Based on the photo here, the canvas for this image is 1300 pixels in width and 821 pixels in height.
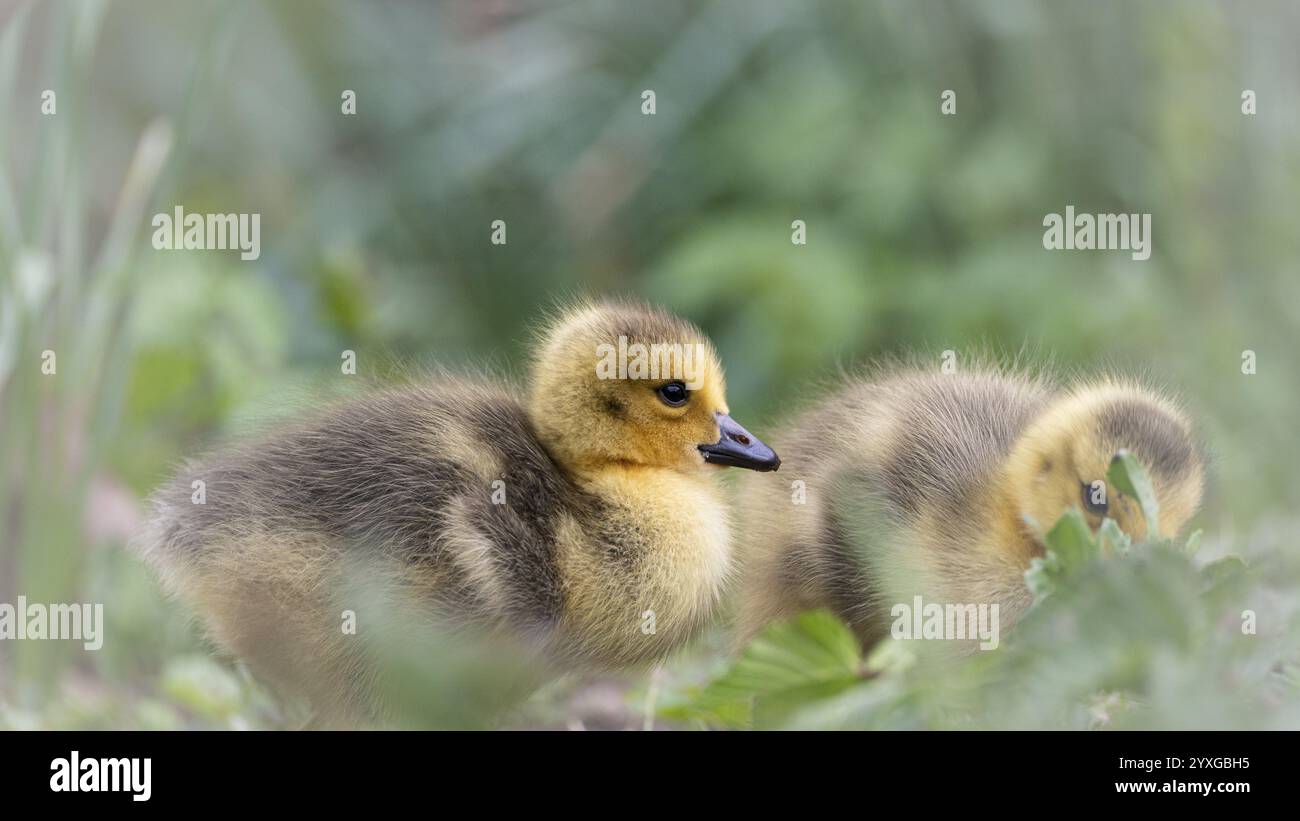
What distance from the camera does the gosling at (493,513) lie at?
163 centimetres

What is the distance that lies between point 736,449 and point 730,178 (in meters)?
2.58

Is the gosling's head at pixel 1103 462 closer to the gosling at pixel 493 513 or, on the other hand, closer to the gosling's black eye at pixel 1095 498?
the gosling's black eye at pixel 1095 498

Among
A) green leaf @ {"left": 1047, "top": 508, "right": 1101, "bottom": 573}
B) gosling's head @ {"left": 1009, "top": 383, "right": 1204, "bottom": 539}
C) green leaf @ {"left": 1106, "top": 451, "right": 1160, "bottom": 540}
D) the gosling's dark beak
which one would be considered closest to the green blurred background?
gosling's head @ {"left": 1009, "top": 383, "right": 1204, "bottom": 539}

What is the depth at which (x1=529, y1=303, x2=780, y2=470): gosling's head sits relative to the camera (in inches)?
71.2

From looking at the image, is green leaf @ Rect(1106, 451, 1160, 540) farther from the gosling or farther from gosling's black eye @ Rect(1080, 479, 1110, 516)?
the gosling

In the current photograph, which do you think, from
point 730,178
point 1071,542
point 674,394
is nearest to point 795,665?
point 1071,542

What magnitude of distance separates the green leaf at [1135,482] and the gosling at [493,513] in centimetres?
45

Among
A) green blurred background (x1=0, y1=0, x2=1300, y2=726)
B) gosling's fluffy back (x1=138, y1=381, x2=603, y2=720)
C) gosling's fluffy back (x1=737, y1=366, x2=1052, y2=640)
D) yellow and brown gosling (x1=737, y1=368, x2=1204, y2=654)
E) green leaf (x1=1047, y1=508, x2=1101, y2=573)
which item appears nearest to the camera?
green leaf (x1=1047, y1=508, x2=1101, y2=573)

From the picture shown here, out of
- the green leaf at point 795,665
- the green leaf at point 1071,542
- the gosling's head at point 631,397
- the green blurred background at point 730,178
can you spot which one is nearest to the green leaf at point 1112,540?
the green leaf at point 1071,542

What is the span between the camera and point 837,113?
421 centimetres

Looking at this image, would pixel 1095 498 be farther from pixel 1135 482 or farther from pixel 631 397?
pixel 631 397

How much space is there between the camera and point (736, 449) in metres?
1.85
